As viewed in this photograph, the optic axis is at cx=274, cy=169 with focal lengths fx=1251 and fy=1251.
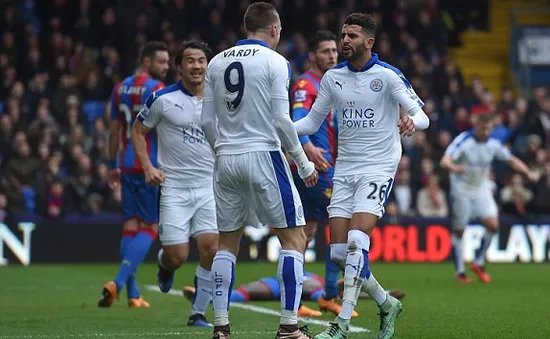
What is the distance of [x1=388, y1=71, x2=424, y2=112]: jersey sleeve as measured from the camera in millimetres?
9531

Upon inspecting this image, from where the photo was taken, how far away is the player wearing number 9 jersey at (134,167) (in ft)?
42.1

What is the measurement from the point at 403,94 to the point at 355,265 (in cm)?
138

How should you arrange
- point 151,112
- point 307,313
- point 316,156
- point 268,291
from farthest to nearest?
point 268,291 → point 307,313 → point 151,112 → point 316,156

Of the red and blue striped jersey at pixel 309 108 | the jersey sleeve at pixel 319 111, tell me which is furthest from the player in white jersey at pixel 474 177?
the jersey sleeve at pixel 319 111

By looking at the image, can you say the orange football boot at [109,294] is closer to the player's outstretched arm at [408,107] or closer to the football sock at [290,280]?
the football sock at [290,280]

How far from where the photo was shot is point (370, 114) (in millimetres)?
9680

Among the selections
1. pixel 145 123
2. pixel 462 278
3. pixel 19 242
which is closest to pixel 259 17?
pixel 145 123

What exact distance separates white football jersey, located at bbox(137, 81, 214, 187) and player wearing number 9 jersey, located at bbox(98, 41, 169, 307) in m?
1.34

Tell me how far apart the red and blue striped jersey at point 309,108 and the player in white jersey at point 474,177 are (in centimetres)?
564

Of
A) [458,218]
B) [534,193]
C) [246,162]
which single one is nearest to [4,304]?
[246,162]

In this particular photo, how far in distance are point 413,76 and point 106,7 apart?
6.88 metres

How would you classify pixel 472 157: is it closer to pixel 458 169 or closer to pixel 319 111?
pixel 458 169

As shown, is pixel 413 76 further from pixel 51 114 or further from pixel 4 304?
pixel 4 304

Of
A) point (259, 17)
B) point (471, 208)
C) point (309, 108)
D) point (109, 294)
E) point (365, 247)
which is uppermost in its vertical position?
point (259, 17)
